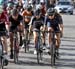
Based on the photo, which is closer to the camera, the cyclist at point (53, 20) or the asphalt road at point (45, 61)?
the asphalt road at point (45, 61)

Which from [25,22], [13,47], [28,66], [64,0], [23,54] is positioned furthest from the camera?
[64,0]

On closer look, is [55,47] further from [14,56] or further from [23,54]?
[23,54]

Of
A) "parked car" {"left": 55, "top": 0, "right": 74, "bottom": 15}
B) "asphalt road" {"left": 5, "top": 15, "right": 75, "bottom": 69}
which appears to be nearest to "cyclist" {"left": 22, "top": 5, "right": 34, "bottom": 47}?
"asphalt road" {"left": 5, "top": 15, "right": 75, "bottom": 69}

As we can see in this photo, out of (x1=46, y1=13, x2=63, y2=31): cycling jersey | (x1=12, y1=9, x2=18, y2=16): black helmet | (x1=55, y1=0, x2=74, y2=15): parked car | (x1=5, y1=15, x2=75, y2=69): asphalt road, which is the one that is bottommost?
(x1=55, y1=0, x2=74, y2=15): parked car

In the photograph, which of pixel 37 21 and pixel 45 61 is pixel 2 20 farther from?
pixel 45 61

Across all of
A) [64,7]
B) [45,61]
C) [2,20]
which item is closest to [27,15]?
[45,61]

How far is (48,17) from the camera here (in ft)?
43.3

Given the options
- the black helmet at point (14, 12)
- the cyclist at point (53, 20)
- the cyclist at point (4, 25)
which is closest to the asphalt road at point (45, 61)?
the cyclist at point (4, 25)

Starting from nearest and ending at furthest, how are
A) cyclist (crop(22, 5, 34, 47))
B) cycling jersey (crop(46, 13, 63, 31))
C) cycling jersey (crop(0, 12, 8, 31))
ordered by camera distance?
cycling jersey (crop(0, 12, 8, 31))
cycling jersey (crop(46, 13, 63, 31))
cyclist (crop(22, 5, 34, 47))

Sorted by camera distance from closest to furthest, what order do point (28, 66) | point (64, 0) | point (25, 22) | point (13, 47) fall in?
point (28, 66) < point (13, 47) < point (25, 22) < point (64, 0)

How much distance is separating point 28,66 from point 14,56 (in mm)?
882

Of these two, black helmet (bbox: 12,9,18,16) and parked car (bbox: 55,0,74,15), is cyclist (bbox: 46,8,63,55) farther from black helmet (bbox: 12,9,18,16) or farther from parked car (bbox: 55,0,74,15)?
A: parked car (bbox: 55,0,74,15)

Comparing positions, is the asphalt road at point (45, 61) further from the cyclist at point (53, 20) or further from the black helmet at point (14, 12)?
the black helmet at point (14, 12)

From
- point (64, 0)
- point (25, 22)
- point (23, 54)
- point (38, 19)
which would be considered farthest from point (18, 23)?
point (64, 0)
